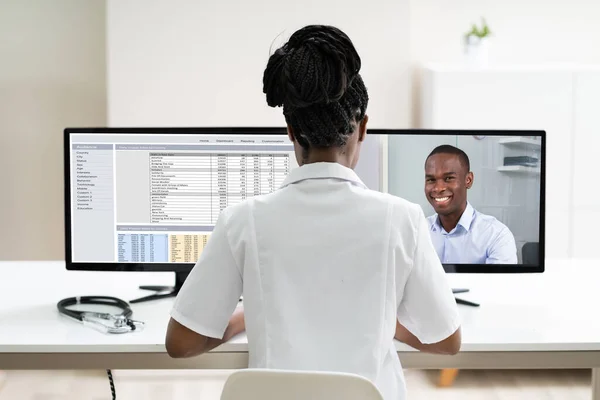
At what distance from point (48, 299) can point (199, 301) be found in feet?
2.80

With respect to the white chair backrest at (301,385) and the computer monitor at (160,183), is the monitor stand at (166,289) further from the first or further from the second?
the white chair backrest at (301,385)

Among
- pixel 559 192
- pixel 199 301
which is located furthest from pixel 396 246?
pixel 559 192

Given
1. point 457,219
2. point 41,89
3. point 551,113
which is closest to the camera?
point 457,219

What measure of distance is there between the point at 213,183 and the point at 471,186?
652mm

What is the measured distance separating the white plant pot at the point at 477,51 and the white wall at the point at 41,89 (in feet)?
6.35

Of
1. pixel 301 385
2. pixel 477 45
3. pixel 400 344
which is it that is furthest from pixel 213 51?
pixel 301 385

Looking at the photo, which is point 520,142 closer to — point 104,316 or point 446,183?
point 446,183

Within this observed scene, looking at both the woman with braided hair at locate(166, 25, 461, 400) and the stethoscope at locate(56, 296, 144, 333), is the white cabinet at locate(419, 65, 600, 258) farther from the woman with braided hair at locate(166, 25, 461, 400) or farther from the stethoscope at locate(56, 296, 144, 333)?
the woman with braided hair at locate(166, 25, 461, 400)

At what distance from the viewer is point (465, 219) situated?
196 centimetres

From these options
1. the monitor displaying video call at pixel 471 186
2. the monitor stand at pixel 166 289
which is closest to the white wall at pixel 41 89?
the monitor stand at pixel 166 289

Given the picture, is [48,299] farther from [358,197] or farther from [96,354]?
[358,197]

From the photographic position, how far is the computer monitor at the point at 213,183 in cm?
197

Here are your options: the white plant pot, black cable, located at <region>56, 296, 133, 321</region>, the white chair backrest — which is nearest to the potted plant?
the white plant pot

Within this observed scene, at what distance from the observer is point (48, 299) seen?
6.68 feet
